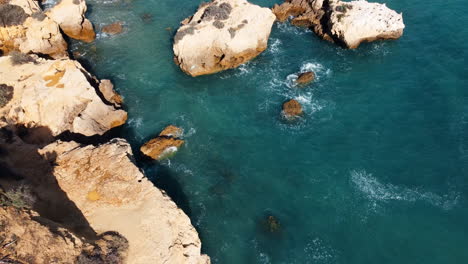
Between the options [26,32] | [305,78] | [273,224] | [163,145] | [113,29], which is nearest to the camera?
[273,224]

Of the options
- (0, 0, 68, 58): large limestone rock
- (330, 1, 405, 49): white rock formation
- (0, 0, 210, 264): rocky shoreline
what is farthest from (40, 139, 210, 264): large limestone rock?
(330, 1, 405, 49): white rock formation

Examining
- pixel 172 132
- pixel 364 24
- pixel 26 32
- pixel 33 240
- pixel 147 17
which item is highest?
pixel 364 24

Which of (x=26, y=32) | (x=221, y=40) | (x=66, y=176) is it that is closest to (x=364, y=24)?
(x=221, y=40)

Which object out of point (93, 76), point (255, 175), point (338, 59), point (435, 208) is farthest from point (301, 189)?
point (93, 76)

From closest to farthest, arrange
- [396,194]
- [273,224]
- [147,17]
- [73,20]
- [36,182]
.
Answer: [36,182], [273,224], [396,194], [73,20], [147,17]

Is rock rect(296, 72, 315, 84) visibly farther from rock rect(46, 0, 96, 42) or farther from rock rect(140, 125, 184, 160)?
rock rect(46, 0, 96, 42)

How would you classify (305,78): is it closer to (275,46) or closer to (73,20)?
(275,46)

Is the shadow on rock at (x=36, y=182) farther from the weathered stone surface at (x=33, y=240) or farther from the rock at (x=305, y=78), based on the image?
the rock at (x=305, y=78)

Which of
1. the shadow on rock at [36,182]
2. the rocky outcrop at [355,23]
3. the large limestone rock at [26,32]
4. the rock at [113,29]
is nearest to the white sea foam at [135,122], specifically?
the shadow on rock at [36,182]
